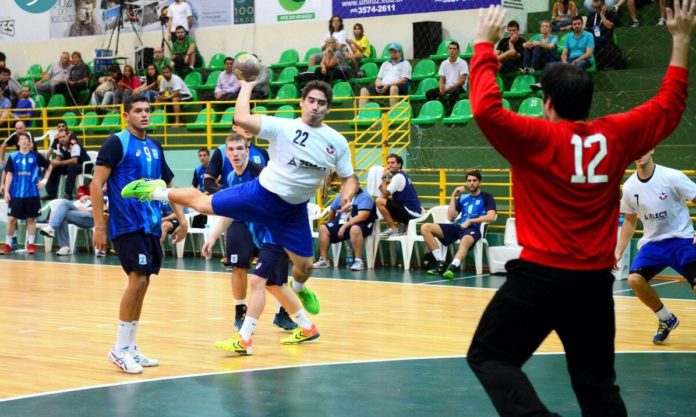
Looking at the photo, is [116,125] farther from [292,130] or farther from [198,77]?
[292,130]

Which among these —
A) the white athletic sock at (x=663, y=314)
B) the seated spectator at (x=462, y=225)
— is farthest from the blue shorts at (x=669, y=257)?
the seated spectator at (x=462, y=225)

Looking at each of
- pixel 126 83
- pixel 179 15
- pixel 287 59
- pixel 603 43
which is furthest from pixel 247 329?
pixel 179 15

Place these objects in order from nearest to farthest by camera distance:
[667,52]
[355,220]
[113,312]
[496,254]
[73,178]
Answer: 1. [113,312]
2. [496,254]
3. [355,220]
4. [667,52]
5. [73,178]

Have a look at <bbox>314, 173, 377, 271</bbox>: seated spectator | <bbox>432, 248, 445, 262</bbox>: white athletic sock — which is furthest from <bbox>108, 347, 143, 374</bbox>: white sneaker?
<bbox>314, 173, 377, 271</bbox>: seated spectator

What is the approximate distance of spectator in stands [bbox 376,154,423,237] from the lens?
15797 millimetres

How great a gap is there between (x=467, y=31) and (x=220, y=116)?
5560mm

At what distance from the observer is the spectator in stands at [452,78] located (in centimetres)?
1805

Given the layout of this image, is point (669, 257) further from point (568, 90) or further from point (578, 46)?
point (578, 46)

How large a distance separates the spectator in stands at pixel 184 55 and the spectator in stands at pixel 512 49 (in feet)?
26.2

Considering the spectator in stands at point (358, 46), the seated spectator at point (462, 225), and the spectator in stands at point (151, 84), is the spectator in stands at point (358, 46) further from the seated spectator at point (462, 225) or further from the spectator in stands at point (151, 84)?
the seated spectator at point (462, 225)

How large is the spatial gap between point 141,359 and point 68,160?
1346cm

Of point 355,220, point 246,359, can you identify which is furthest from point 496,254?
point 246,359

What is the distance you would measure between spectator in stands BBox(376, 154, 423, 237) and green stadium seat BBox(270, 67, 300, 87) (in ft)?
19.6

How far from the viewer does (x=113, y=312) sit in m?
10.9
